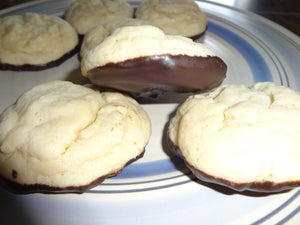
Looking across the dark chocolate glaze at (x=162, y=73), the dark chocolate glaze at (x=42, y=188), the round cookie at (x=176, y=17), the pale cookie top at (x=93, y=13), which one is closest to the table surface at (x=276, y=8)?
the round cookie at (x=176, y=17)

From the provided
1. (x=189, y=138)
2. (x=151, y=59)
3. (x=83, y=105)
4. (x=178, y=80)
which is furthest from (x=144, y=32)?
(x=189, y=138)

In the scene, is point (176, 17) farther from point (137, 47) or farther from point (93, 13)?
point (137, 47)

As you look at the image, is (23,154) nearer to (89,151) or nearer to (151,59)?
(89,151)

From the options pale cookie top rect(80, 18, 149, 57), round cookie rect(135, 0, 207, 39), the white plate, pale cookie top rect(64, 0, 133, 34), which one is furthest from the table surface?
the white plate

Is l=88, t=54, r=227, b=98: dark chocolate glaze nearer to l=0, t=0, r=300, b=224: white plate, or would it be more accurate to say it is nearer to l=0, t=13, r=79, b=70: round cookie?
l=0, t=0, r=300, b=224: white plate

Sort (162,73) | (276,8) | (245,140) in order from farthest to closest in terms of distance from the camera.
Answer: (276,8)
(162,73)
(245,140)

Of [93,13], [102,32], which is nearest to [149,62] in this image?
[102,32]
